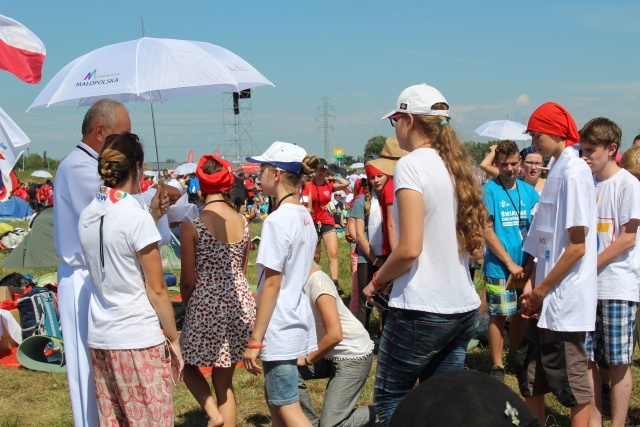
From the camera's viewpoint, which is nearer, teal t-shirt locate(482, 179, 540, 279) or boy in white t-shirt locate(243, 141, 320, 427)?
boy in white t-shirt locate(243, 141, 320, 427)

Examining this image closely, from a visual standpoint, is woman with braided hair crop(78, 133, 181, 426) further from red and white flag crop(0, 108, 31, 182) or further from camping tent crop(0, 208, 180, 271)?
camping tent crop(0, 208, 180, 271)

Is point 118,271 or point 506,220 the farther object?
point 506,220

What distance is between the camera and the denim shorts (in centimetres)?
346

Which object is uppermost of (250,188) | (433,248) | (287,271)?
(433,248)

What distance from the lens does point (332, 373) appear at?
3955 mm

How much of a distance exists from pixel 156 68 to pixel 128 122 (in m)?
0.81

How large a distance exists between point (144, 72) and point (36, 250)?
10510 mm

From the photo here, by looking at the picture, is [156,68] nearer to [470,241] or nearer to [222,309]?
[222,309]

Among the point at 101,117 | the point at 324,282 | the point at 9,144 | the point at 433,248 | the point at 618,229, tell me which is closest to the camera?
the point at 433,248

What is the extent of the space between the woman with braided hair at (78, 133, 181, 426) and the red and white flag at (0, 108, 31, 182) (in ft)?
6.53

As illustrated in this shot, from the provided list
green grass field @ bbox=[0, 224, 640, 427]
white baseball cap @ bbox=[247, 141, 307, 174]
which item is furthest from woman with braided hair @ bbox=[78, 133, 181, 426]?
green grass field @ bbox=[0, 224, 640, 427]

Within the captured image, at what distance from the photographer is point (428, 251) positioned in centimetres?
291

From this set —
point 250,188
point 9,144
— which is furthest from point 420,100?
point 250,188

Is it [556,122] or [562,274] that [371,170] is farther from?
[562,274]
